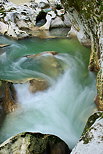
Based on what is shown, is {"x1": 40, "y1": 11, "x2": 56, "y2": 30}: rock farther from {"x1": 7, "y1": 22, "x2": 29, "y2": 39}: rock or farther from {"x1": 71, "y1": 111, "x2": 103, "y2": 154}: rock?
{"x1": 71, "y1": 111, "x2": 103, "y2": 154}: rock

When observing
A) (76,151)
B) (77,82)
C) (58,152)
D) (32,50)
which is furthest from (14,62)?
(76,151)

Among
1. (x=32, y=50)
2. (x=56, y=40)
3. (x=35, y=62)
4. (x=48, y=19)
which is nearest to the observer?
(x=35, y=62)

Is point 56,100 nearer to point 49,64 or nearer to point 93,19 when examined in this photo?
point 49,64

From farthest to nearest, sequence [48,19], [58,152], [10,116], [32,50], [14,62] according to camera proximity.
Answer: [48,19], [32,50], [14,62], [10,116], [58,152]

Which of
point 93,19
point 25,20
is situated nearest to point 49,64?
point 93,19

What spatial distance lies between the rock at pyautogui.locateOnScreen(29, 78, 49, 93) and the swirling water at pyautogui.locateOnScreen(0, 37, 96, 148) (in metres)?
0.13

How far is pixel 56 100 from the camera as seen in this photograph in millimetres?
5934

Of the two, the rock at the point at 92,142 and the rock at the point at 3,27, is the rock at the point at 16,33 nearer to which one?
the rock at the point at 3,27

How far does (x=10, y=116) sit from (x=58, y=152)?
83.7 inches

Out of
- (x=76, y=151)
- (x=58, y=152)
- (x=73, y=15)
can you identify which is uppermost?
(x=73, y=15)

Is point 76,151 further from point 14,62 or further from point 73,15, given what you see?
point 14,62

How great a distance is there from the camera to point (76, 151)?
105 inches

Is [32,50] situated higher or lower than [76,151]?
lower

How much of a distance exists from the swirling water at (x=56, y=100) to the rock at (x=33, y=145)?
831 mm
